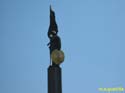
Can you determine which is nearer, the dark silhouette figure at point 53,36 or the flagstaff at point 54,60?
the flagstaff at point 54,60

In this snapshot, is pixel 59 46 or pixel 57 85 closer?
pixel 57 85

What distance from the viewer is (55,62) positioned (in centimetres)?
682

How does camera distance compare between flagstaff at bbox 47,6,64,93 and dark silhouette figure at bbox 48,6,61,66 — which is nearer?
flagstaff at bbox 47,6,64,93

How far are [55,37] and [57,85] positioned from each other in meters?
1.01

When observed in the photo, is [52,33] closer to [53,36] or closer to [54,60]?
[53,36]

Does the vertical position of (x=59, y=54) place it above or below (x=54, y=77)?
above

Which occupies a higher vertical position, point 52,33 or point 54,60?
point 52,33

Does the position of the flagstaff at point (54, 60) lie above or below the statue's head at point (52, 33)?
below

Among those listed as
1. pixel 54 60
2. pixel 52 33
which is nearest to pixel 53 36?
pixel 52 33

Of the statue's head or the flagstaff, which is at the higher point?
the statue's head

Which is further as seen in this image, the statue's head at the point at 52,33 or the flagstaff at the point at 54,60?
the statue's head at the point at 52,33

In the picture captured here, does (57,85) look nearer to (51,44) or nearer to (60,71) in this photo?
(60,71)

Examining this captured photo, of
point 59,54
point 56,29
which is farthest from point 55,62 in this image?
point 56,29

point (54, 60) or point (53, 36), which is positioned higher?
point (53, 36)
